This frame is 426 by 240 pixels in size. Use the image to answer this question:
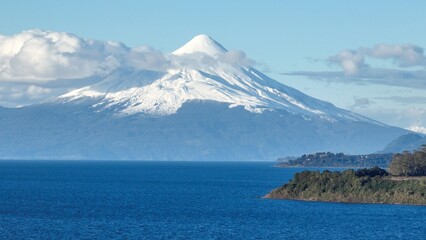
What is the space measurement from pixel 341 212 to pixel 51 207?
25.4 m

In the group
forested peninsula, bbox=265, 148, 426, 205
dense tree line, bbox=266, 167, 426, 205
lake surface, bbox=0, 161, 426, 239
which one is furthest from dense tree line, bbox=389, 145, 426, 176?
lake surface, bbox=0, 161, 426, 239

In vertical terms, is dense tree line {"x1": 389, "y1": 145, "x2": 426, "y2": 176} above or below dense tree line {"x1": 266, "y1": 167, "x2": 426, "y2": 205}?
above

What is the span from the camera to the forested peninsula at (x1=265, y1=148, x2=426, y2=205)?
335 ft

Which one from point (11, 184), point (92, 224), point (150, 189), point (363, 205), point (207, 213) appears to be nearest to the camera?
point (92, 224)

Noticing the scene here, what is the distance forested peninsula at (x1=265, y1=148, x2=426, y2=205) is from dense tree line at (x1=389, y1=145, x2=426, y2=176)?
11509mm

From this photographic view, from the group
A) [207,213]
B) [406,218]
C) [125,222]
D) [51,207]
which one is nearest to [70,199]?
[51,207]

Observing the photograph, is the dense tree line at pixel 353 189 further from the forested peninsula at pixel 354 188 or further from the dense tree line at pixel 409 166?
the dense tree line at pixel 409 166

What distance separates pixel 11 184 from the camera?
14388 centimetres

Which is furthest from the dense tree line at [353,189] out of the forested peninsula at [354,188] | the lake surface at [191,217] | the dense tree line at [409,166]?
the dense tree line at [409,166]

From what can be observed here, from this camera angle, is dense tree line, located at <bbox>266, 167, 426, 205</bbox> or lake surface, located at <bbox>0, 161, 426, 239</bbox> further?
dense tree line, located at <bbox>266, 167, 426, 205</bbox>

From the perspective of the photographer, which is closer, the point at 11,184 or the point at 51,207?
the point at 51,207

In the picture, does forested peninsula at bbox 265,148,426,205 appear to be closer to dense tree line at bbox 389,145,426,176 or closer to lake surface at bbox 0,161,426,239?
lake surface at bbox 0,161,426,239

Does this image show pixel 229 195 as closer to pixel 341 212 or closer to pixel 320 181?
pixel 320 181

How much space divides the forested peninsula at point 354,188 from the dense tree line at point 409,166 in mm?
11509
